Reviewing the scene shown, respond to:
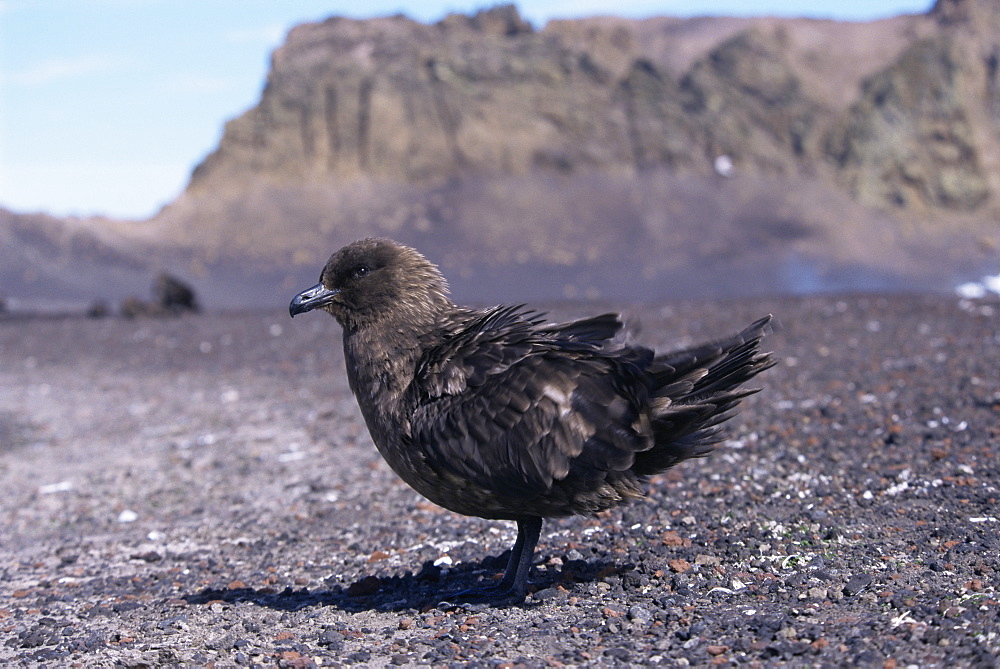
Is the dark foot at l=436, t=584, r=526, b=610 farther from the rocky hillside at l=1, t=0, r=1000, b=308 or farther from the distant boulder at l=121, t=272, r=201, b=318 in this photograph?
the rocky hillside at l=1, t=0, r=1000, b=308

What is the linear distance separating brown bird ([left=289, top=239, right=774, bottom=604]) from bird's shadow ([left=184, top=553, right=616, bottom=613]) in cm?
26

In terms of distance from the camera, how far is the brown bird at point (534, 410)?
5137mm

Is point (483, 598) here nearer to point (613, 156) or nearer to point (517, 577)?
point (517, 577)

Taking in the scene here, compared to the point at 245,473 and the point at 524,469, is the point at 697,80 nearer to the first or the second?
the point at 245,473

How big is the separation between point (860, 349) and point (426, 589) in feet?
37.0

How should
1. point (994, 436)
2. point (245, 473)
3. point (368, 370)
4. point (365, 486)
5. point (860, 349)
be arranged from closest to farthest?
point (368, 370) → point (994, 436) → point (365, 486) → point (245, 473) → point (860, 349)

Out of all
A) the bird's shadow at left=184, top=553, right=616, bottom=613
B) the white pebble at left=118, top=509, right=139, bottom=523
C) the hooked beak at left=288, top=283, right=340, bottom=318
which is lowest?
the white pebble at left=118, top=509, right=139, bottom=523

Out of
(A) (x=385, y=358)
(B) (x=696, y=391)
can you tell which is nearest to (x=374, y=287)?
(A) (x=385, y=358)

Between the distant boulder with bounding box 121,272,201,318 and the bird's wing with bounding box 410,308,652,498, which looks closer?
the bird's wing with bounding box 410,308,652,498

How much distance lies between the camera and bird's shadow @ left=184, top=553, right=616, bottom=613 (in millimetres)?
5664

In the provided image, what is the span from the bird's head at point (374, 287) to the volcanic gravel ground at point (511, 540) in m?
1.67

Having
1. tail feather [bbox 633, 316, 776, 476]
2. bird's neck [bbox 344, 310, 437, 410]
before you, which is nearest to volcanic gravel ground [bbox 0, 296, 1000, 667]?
tail feather [bbox 633, 316, 776, 476]

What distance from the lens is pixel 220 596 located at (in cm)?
616

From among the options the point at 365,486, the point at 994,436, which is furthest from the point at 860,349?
the point at 365,486
